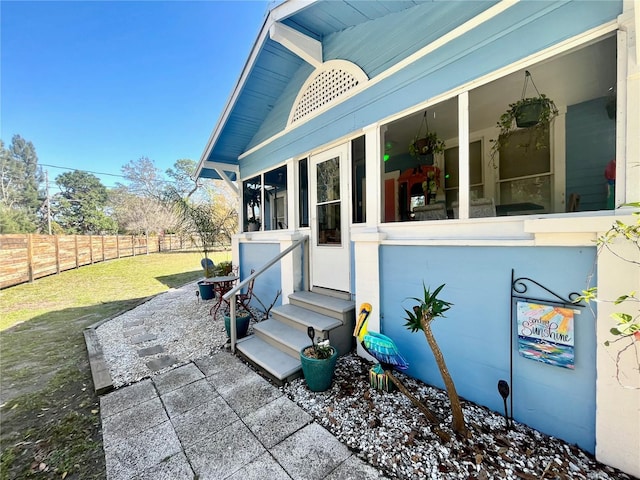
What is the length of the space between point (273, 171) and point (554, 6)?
4352 millimetres

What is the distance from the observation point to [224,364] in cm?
324

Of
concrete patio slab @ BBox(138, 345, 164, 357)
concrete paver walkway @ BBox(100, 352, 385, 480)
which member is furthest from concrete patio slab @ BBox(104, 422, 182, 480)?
concrete patio slab @ BBox(138, 345, 164, 357)

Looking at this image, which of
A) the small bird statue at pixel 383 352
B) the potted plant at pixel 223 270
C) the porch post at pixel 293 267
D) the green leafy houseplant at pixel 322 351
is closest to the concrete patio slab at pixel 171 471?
the green leafy houseplant at pixel 322 351

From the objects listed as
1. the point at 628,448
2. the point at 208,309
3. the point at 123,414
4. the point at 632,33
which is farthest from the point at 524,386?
the point at 208,309

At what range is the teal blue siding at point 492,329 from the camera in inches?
71.2

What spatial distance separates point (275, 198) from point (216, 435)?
409 centimetres

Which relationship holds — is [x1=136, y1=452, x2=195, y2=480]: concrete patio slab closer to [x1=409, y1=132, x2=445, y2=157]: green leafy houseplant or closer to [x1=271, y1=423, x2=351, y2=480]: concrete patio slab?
[x1=271, y1=423, x2=351, y2=480]: concrete patio slab

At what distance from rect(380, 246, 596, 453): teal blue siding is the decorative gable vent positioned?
7.67 ft

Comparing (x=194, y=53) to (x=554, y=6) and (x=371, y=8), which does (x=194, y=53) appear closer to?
(x=371, y=8)

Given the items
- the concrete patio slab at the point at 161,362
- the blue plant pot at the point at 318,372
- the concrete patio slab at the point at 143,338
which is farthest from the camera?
the concrete patio slab at the point at 143,338

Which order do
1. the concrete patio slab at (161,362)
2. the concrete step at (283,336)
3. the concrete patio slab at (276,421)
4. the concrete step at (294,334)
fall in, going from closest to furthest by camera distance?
the concrete patio slab at (276,421) < the concrete step at (294,334) < the concrete step at (283,336) < the concrete patio slab at (161,362)

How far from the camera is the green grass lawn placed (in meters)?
1.91

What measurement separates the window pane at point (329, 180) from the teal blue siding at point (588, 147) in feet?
10.4

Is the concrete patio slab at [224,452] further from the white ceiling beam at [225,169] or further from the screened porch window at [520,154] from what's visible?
the white ceiling beam at [225,169]
